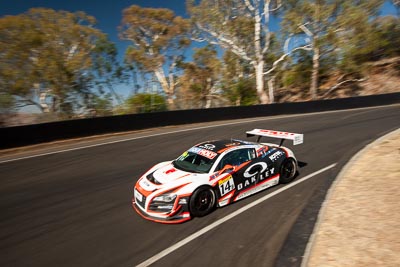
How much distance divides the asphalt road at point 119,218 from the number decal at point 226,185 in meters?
0.41

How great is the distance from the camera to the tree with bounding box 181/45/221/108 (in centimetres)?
4181

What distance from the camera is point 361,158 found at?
10.6m

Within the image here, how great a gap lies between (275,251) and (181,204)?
210 centimetres

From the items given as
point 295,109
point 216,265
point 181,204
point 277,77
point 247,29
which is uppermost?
point 247,29

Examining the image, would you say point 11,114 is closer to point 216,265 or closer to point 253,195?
point 253,195

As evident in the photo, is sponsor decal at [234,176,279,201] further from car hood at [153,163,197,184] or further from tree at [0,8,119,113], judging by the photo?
tree at [0,8,119,113]

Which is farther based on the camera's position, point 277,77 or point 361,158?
point 277,77

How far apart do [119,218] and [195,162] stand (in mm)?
2175

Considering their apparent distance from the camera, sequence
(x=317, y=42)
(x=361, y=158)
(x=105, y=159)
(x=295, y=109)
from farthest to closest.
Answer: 1. (x=317, y=42)
2. (x=295, y=109)
3. (x=105, y=159)
4. (x=361, y=158)

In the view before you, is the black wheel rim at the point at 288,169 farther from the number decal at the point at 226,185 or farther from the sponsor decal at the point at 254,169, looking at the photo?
the number decal at the point at 226,185

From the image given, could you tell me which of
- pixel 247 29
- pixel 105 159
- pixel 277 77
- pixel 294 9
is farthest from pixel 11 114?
pixel 277 77

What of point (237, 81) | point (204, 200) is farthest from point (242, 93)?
point (204, 200)

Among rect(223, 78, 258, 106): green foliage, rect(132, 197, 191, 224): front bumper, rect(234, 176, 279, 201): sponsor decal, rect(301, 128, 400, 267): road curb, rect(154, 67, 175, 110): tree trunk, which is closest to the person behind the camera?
rect(301, 128, 400, 267): road curb

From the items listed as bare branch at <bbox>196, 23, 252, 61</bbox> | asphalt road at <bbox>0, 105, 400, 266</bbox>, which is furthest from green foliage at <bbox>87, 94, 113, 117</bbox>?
bare branch at <bbox>196, 23, 252, 61</bbox>
